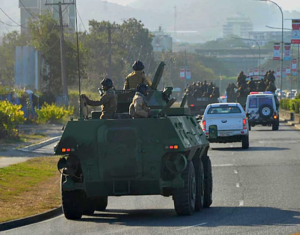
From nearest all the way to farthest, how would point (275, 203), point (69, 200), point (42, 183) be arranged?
point (69, 200)
point (275, 203)
point (42, 183)

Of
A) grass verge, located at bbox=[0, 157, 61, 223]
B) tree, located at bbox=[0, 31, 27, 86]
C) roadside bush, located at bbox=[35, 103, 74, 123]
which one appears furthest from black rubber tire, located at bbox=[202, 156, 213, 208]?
tree, located at bbox=[0, 31, 27, 86]

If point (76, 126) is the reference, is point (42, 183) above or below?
below

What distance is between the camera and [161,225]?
1334 cm

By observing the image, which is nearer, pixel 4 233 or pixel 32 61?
pixel 4 233

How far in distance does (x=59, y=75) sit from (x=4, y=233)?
2160 inches

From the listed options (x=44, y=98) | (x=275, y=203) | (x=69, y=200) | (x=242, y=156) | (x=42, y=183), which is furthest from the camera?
(x=44, y=98)

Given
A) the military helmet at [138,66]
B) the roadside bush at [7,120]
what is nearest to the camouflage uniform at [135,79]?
the military helmet at [138,66]

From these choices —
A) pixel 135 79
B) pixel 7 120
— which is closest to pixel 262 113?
pixel 7 120

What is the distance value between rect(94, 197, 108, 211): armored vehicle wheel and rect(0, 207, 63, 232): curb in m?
0.72

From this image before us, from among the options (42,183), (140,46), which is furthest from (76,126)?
(140,46)

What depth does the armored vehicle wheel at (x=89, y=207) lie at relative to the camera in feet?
49.7

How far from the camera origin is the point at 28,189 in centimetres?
1888

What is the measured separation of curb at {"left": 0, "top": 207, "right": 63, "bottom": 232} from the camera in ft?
45.4

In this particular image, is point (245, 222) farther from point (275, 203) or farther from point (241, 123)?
point (241, 123)
